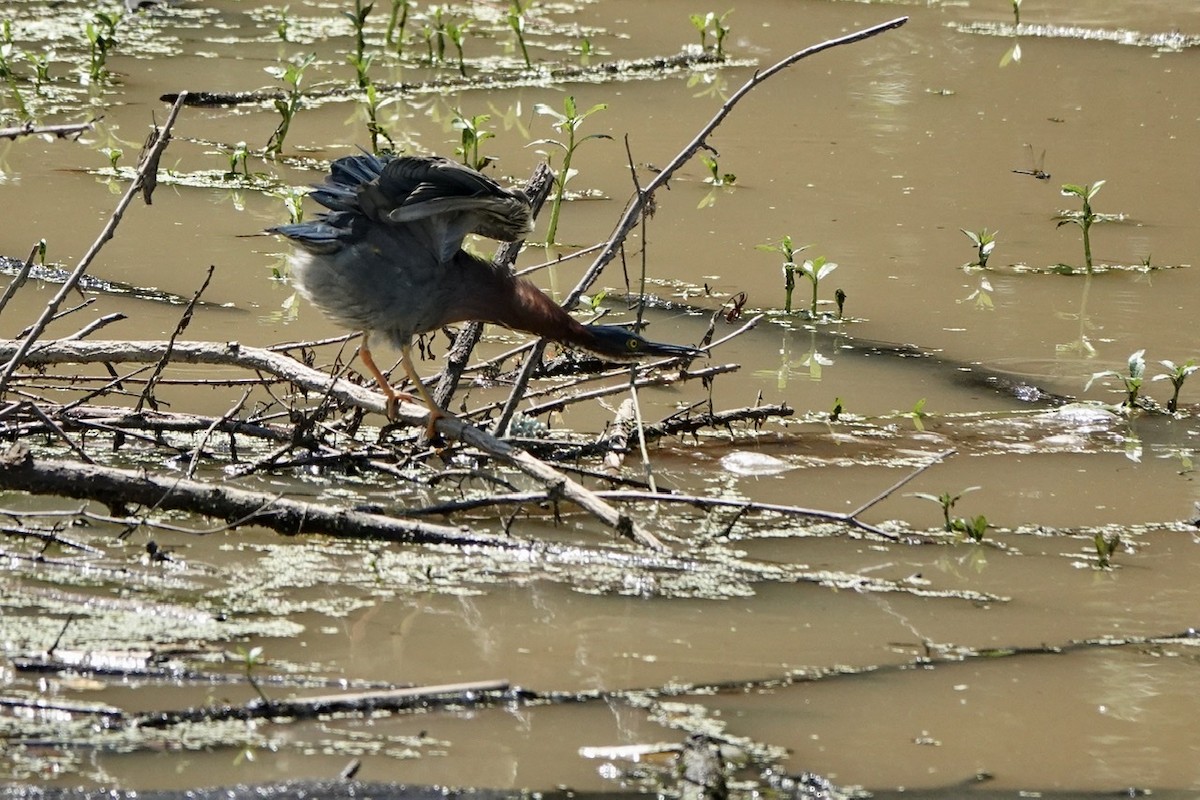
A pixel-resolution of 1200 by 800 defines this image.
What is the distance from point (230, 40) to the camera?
1002 centimetres

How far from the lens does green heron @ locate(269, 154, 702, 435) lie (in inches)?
175

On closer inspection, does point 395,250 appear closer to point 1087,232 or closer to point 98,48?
point 1087,232

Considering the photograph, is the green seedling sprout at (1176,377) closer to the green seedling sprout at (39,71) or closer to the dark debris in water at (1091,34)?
the dark debris in water at (1091,34)

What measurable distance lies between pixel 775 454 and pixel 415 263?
1.32 metres

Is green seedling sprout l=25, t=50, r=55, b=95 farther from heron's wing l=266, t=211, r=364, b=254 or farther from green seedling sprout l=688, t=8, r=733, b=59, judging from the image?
heron's wing l=266, t=211, r=364, b=254

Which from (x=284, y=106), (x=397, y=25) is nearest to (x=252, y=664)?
(x=284, y=106)

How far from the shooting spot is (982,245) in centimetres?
646

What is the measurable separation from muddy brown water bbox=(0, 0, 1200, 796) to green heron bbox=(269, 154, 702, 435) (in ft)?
1.62

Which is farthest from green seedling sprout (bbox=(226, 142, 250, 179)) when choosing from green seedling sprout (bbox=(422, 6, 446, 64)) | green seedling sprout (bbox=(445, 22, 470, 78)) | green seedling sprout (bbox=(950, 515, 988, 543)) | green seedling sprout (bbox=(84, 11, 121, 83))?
green seedling sprout (bbox=(950, 515, 988, 543))

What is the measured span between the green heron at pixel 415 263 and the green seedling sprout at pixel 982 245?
2406mm

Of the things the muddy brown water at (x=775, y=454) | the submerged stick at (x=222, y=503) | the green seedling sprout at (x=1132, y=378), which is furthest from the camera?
the green seedling sprout at (x=1132, y=378)

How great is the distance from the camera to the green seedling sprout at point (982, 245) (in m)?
6.46

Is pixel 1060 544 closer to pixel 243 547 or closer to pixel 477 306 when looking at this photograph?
pixel 477 306

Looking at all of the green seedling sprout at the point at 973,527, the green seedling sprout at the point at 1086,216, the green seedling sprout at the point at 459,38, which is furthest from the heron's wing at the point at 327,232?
the green seedling sprout at the point at 459,38
